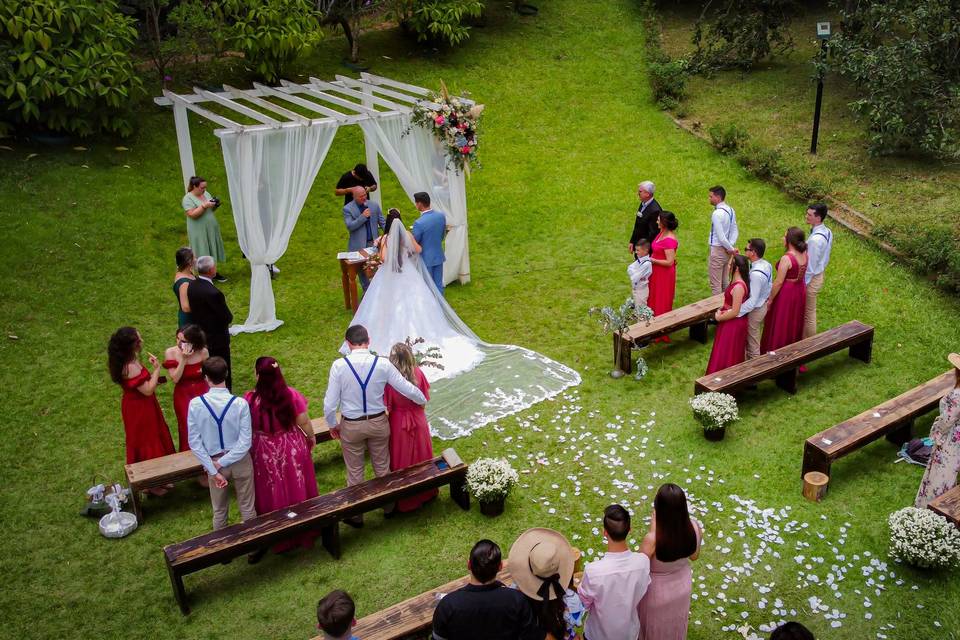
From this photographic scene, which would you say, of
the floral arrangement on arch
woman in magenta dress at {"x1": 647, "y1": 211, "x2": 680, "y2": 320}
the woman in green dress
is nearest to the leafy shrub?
the woman in green dress

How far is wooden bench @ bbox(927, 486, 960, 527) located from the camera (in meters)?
6.20

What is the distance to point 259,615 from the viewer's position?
595 cm

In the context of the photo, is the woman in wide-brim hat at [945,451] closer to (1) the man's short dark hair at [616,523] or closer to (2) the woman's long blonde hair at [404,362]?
(1) the man's short dark hair at [616,523]

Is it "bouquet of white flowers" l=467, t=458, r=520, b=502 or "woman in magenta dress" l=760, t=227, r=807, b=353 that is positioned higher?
"woman in magenta dress" l=760, t=227, r=807, b=353

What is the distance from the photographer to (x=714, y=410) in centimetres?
761

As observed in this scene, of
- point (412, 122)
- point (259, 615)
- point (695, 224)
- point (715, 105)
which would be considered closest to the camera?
point (259, 615)

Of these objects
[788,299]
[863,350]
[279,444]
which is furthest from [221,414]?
[863,350]

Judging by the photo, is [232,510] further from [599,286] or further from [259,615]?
[599,286]

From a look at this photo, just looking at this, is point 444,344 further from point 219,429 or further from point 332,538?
point 219,429

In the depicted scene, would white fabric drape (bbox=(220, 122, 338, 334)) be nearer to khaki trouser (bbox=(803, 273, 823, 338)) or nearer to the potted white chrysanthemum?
the potted white chrysanthemum

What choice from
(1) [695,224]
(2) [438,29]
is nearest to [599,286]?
(1) [695,224]

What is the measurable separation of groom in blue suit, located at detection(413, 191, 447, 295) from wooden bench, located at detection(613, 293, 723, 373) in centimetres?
240

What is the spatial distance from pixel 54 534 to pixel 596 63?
602 inches

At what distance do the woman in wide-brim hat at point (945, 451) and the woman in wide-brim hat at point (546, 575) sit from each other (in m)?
3.50
